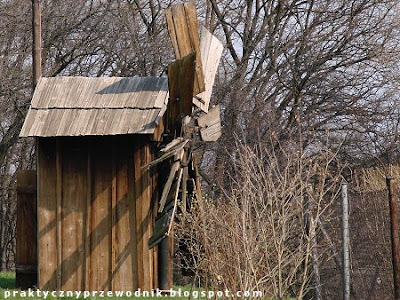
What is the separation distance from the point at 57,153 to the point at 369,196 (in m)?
4.77

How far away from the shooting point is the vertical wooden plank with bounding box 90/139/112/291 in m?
12.7

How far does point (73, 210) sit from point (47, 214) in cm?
40

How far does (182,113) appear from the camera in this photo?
41.9 ft

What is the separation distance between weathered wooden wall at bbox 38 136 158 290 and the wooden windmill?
0.52 meters

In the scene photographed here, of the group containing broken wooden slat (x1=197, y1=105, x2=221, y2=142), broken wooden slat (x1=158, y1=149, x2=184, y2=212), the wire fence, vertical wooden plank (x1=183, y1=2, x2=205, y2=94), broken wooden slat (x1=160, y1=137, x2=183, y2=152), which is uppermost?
vertical wooden plank (x1=183, y1=2, x2=205, y2=94)

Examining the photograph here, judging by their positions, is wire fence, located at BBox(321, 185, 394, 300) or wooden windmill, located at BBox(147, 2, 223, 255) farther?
wooden windmill, located at BBox(147, 2, 223, 255)

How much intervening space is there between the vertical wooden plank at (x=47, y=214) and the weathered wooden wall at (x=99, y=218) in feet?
0.05

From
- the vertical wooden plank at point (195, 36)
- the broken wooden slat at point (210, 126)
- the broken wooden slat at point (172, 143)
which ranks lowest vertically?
the broken wooden slat at point (172, 143)

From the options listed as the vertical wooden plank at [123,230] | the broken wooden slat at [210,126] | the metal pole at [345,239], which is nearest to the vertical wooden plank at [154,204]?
the vertical wooden plank at [123,230]

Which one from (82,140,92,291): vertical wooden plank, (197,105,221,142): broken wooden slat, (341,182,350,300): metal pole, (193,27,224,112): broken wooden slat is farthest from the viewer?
(193,27,224,112): broken wooden slat

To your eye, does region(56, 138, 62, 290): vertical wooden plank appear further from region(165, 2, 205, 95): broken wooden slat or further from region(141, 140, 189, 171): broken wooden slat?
region(165, 2, 205, 95): broken wooden slat

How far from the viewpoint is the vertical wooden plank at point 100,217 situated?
12.7m

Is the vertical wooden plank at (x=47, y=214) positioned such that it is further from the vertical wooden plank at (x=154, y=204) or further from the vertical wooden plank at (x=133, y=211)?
the vertical wooden plank at (x=154, y=204)

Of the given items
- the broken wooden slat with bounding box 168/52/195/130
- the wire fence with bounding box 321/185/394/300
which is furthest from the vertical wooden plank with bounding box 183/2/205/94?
the wire fence with bounding box 321/185/394/300
